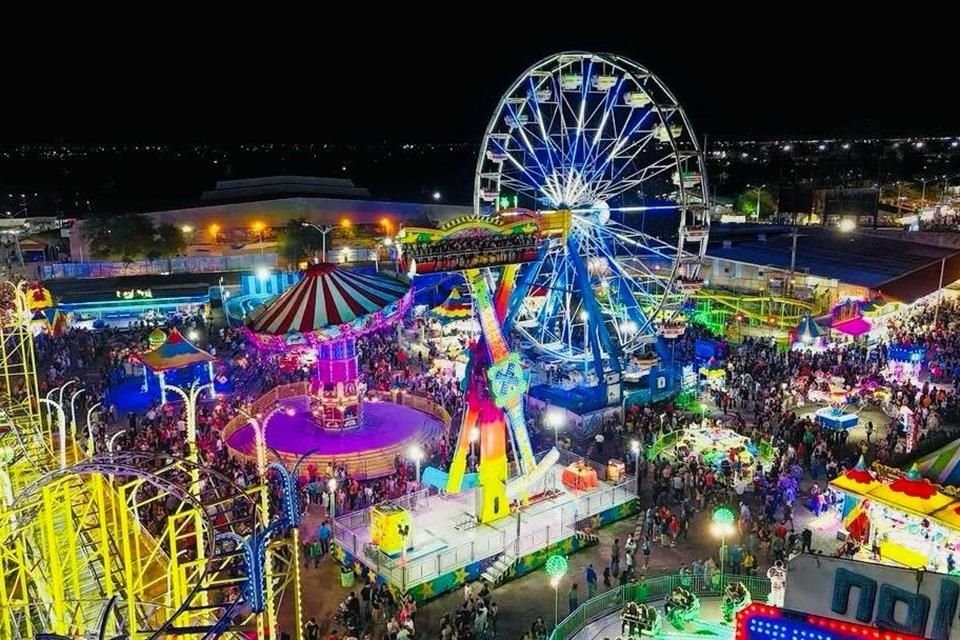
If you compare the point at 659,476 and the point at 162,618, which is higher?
the point at 162,618

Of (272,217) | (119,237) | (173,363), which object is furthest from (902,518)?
(272,217)

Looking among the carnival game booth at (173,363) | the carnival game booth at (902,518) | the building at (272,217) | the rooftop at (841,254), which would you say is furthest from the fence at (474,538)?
the building at (272,217)

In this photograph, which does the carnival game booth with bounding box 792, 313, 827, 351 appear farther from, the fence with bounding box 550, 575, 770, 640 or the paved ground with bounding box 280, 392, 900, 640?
the fence with bounding box 550, 575, 770, 640

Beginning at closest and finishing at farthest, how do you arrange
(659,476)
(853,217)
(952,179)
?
(659,476), (853,217), (952,179)

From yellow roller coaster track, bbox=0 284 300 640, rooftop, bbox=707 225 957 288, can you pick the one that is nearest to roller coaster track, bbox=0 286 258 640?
yellow roller coaster track, bbox=0 284 300 640

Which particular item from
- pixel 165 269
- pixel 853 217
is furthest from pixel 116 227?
pixel 853 217

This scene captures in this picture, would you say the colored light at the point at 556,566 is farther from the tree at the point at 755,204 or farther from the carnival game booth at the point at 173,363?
the tree at the point at 755,204

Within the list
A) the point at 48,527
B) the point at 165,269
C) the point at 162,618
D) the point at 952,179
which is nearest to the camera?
the point at 48,527

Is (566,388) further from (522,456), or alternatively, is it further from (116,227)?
(116,227)
